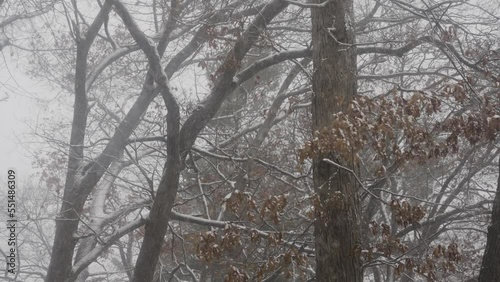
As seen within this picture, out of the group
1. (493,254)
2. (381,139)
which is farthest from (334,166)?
(493,254)

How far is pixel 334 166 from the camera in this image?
429cm

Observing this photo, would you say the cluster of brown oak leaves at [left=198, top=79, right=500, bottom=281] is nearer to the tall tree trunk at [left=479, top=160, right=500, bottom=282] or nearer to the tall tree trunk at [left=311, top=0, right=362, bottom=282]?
the tall tree trunk at [left=311, top=0, right=362, bottom=282]

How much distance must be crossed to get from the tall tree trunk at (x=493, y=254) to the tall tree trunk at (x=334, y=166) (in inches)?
42.6

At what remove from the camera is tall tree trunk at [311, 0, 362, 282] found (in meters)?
4.06

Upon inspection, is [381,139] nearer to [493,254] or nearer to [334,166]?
[334,166]

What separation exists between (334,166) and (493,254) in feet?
5.21

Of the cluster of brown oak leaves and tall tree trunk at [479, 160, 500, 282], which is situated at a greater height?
the cluster of brown oak leaves

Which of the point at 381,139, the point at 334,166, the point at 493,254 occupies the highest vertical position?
the point at 381,139

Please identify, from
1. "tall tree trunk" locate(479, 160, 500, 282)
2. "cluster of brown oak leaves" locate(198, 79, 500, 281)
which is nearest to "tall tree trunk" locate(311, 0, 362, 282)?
"cluster of brown oak leaves" locate(198, 79, 500, 281)

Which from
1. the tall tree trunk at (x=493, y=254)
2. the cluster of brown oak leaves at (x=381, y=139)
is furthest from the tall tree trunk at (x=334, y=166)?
the tall tree trunk at (x=493, y=254)

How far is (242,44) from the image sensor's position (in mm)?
5840

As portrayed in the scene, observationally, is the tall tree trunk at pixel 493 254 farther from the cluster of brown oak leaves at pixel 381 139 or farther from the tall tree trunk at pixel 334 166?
the tall tree trunk at pixel 334 166

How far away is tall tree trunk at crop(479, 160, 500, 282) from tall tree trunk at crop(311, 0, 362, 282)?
1.08 meters

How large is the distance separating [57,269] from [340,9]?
19.2 feet
